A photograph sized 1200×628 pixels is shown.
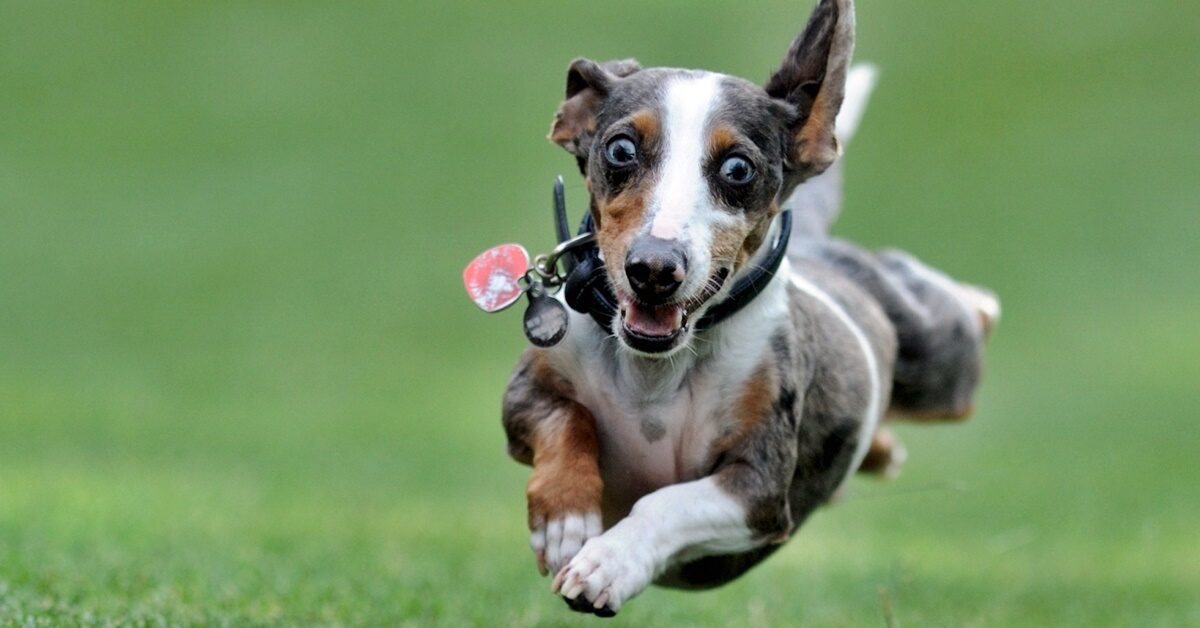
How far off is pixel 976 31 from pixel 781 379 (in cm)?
1809

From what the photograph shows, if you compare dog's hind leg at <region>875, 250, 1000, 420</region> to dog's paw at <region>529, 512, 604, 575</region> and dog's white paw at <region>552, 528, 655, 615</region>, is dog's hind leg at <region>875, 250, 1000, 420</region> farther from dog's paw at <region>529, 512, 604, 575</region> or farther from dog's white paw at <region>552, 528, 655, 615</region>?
dog's white paw at <region>552, 528, 655, 615</region>

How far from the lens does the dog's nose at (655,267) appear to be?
404cm

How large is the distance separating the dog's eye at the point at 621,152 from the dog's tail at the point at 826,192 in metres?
2.24

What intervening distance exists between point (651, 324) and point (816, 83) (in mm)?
890

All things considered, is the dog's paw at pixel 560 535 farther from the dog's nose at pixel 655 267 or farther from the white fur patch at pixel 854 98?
the white fur patch at pixel 854 98

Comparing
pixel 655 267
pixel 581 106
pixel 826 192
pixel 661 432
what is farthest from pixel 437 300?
pixel 655 267

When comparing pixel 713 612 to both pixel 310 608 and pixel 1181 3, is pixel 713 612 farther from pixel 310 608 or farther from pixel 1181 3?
pixel 1181 3

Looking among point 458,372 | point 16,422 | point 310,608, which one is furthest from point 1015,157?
point 310,608

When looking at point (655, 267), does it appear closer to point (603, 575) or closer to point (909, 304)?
point (603, 575)

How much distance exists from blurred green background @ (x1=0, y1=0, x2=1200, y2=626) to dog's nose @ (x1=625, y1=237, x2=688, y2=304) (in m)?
1.81

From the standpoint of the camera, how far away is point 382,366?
14609 mm

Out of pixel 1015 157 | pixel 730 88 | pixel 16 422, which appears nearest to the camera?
pixel 730 88

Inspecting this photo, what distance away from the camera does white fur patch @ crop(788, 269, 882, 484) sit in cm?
545

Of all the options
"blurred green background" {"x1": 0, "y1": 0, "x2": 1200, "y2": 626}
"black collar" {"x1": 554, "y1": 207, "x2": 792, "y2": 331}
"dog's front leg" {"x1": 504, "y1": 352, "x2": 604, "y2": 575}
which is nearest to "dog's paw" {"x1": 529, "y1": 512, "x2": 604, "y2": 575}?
"dog's front leg" {"x1": 504, "y1": 352, "x2": 604, "y2": 575}
